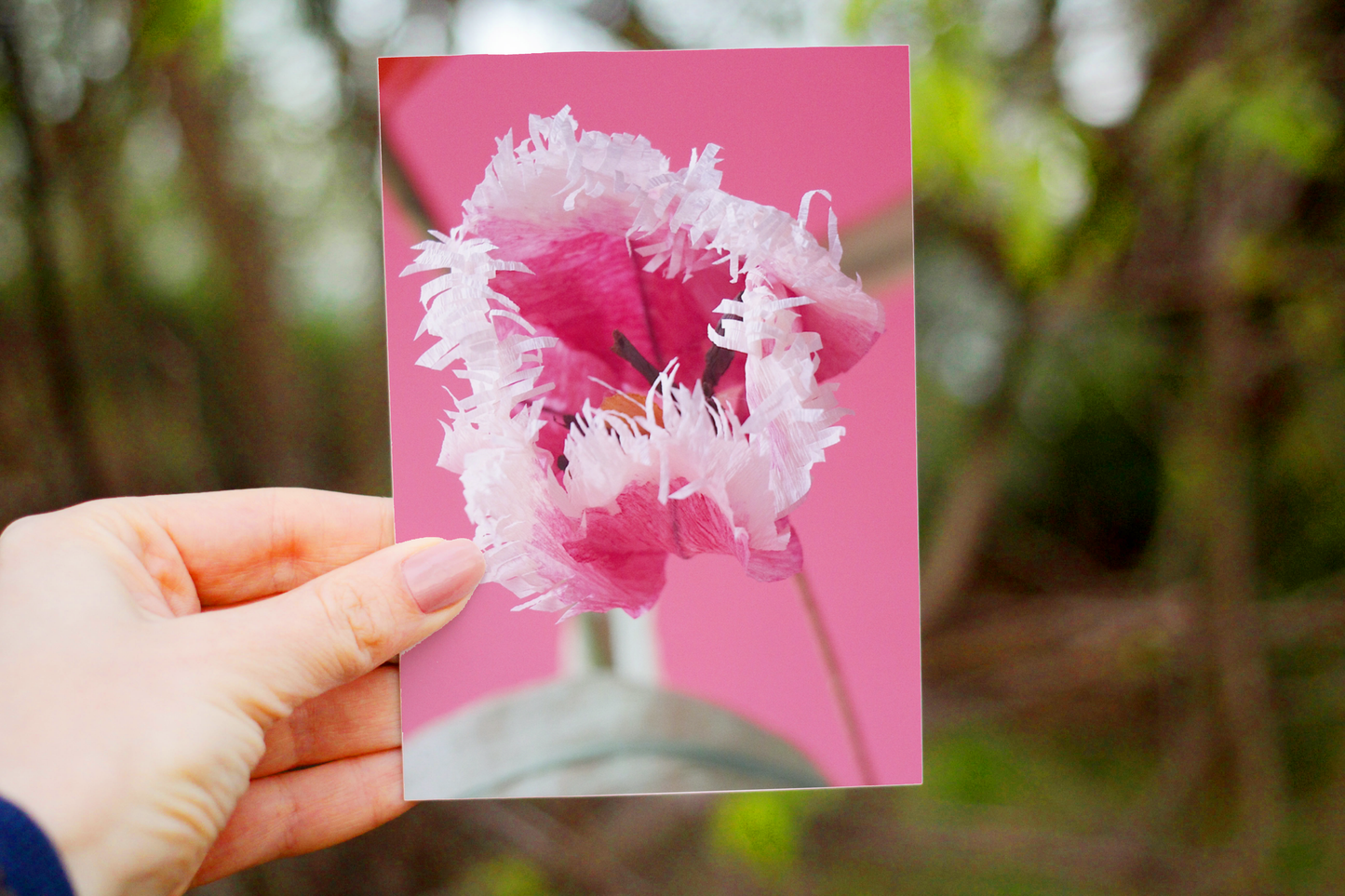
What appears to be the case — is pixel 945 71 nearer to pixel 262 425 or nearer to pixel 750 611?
pixel 750 611

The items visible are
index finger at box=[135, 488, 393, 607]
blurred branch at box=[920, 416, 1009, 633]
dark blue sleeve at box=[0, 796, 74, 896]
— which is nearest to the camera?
dark blue sleeve at box=[0, 796, 74, 896]

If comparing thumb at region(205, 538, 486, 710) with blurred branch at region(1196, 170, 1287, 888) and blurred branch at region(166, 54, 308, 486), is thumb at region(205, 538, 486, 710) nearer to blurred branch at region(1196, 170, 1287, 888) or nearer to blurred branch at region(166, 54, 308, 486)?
blurred branch at region(166, 54, 308, 486)

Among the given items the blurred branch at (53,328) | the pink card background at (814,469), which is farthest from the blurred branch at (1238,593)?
the blurred branch at (53,328)

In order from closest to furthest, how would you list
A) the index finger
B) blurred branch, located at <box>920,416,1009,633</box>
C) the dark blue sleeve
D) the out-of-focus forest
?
the dark blue sleeve → the index finger → the out-of-focus forest → blurred branch, located at <box>920,416,1009,633</box>

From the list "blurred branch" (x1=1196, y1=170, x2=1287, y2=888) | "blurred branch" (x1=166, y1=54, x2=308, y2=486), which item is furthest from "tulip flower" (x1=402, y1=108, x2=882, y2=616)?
"blurred branch" (x1=1196, y1=170, x2=1287, y2=888)

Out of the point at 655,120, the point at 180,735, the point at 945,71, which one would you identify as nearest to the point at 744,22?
the point at 945,71

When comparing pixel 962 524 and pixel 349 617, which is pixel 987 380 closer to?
pixel 962 524
